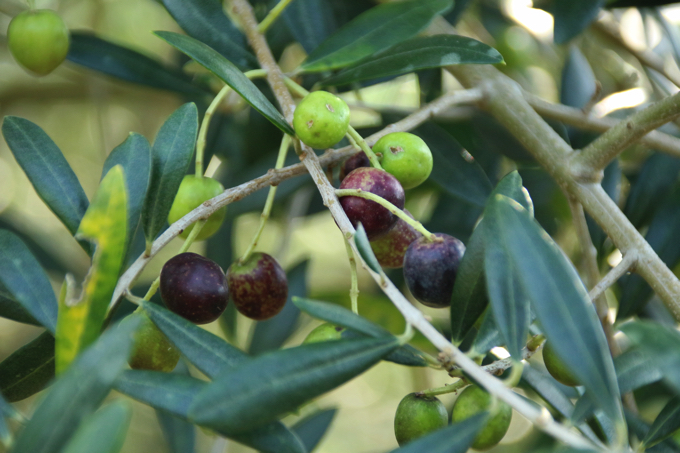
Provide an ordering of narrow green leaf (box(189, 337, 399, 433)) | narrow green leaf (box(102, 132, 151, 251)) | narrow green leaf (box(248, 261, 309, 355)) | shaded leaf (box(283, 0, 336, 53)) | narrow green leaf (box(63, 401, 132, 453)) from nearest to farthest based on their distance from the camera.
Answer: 1. narrow green leaf (box(63, 401, 132, 453))
2. narrow green leaf (box(189, 337, 399, 433))
3. narrow green leaf (box(102, 132, 151, 251))
4. shaded leaf (box(283, 0, 336, 53))
5. narrow green leaf (box(248, 261, 309, 355))

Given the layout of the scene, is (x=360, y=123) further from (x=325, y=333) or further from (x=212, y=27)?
(x=325, y=333)

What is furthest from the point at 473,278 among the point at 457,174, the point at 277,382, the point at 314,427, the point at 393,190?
the point at 314,427

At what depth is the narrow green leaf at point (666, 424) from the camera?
0.67 m

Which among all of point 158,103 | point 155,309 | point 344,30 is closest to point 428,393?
point 155,309

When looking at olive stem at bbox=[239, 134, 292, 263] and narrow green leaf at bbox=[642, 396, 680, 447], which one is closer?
narrow green leaf at bbox=[642, 396, 680, 447]

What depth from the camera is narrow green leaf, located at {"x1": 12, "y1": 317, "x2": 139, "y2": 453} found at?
470 mm

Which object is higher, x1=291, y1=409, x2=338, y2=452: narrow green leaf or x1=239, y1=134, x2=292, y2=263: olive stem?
x1=239, y1=134, x2=292, y2=263: olive stem

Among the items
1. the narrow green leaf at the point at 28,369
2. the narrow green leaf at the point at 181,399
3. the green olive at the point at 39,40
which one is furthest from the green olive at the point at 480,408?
the green olive at the point at 39,40

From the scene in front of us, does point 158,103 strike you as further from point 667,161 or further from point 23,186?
point 667,161

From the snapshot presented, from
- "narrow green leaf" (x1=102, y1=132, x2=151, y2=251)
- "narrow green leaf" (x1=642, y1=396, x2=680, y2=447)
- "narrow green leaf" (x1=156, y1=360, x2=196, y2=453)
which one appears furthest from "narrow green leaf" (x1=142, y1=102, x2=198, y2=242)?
"narrow green leaf" (x1=156, y1=360, x2=196, y2=453)

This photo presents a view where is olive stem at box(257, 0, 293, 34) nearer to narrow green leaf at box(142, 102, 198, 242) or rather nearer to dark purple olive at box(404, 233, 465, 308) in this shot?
narrow green leaf at box(142, 102, 198, 242)

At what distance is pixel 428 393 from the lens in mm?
706

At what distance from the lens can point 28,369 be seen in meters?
0.75

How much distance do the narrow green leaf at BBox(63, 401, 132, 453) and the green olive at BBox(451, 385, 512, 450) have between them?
0.44 metres
